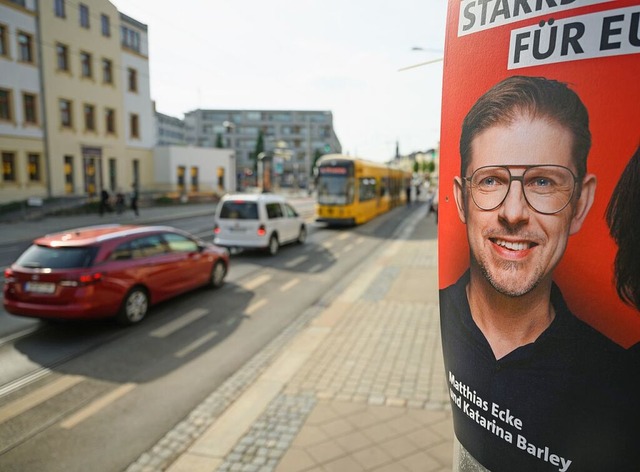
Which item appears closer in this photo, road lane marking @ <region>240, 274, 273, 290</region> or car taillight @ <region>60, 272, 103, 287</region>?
car taillight @ <region>60, 272, 103, 287</region>

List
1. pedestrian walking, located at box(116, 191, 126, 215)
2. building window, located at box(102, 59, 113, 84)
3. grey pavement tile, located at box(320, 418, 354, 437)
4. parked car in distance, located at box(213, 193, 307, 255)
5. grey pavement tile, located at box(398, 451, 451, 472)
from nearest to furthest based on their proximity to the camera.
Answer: grey pavement tile, located at box(398, 451, 451, 472)
grey pavement tile, located at box(320, 418, 354, 437)
parked car in distance, located at box(213, 193, 307, 255)
building window, located at box(102, 59, 113, 84)
pedestrian walking, located at box(116, 191, 126, 215)

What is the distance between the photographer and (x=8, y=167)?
2666 centimetres

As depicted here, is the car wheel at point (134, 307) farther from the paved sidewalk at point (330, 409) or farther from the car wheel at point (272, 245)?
the car wheel at point (272, 245)

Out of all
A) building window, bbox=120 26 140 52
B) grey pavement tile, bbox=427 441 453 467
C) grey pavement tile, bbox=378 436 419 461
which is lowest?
grey pavement tile, bbox=378 436 419 461

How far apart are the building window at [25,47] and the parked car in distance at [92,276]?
1956 cm

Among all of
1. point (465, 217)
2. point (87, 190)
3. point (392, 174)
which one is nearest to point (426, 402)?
point (465, 217)

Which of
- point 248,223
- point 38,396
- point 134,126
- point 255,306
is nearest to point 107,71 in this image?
point 134,126

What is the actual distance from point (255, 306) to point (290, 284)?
2014 mm

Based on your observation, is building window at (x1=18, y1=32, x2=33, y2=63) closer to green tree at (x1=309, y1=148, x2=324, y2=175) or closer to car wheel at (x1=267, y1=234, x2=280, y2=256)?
car wheel at (x1=267, y1=234, x2=280, y2=256)

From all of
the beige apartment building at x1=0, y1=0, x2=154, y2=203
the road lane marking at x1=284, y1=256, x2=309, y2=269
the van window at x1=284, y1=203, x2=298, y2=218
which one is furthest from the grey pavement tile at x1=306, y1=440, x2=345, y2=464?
the beige apartment building at x1=0, y1=0, x2=154, y2=203

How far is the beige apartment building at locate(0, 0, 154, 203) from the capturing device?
23516 millimetres

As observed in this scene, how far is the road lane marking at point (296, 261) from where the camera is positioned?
13.3 metres

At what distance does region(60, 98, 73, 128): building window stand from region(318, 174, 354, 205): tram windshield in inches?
727

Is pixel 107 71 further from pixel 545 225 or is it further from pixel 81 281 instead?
pixel 545 225
